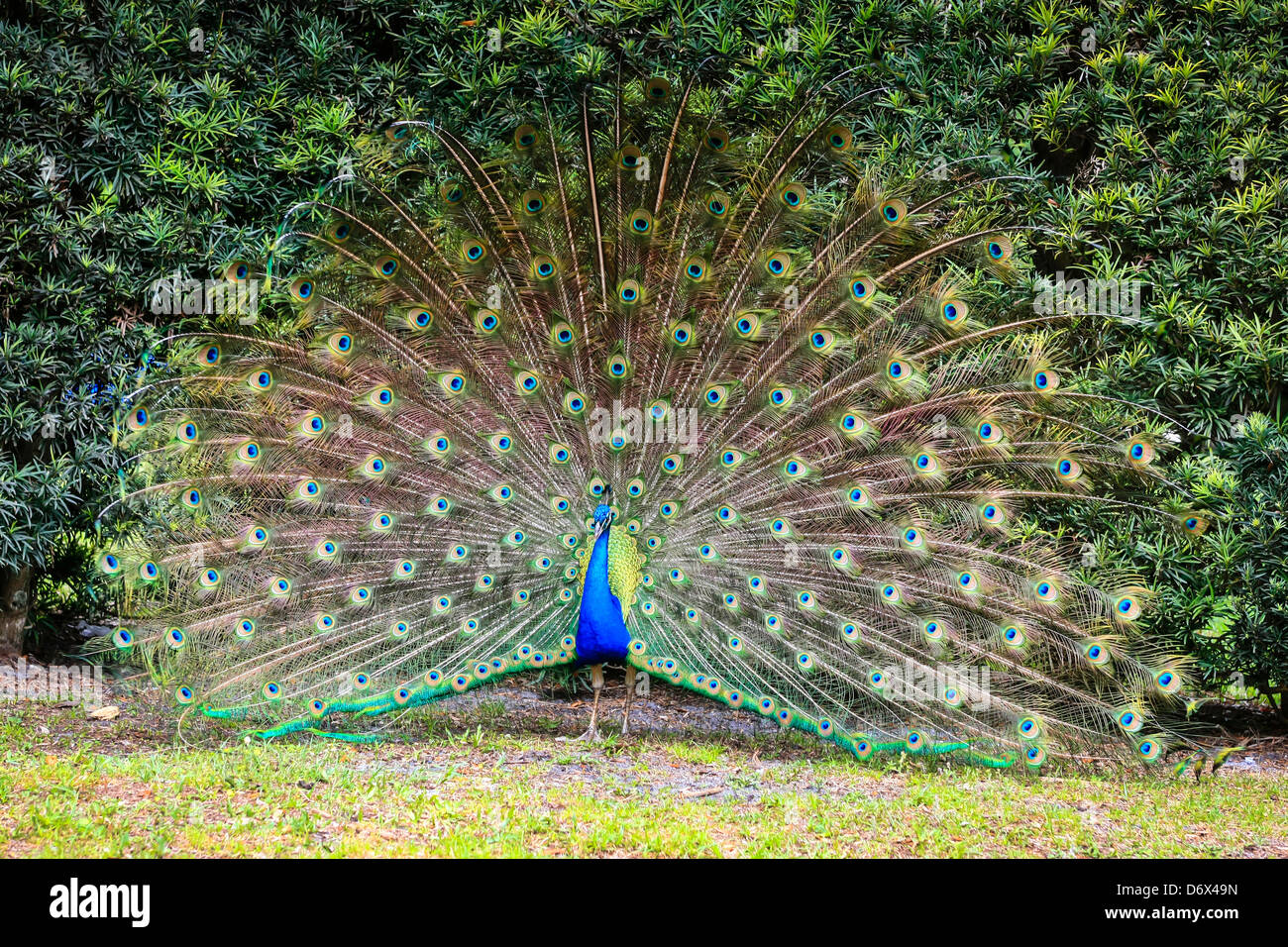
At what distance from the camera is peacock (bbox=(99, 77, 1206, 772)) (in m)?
5.68

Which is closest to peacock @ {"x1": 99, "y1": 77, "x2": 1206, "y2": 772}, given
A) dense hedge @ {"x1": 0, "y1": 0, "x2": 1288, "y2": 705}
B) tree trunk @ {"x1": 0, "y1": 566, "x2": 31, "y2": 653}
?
dense hedge @ {"x1": 0, "y1": 0, "x2": 1288, "y2": 705}

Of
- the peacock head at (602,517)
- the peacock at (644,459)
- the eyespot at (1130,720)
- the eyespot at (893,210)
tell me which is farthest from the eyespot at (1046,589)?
the peacock head at (602,517)

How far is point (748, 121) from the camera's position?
7.03 meters

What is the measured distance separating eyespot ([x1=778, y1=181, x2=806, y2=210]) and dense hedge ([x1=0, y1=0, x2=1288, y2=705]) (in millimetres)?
1149

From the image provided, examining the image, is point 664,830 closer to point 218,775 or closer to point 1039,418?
point 218,775

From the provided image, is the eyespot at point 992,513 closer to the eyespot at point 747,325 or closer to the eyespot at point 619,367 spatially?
the eyespot at point 747,325

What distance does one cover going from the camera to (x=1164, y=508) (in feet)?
18.5

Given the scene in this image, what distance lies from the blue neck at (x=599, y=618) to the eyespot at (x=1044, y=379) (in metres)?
2.29

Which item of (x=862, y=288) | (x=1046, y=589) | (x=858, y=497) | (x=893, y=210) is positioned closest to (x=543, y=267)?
(x=862, y=288)

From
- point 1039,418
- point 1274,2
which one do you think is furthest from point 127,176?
point 1274,2

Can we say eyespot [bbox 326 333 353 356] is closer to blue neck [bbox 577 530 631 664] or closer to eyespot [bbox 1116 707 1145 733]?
blue neck [bbox 577 530 631 664]

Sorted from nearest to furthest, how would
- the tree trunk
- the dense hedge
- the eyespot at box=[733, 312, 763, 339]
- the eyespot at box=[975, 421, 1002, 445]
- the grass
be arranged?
1. the grass
2. the eyespot at box=[975, 421, 1002, 445]
3. the eyespot at box=[733, 312, 763, 339]
4. the dense hedge
5. the tree trunk

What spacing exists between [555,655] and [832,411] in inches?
75.5

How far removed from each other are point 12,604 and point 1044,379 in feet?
20.6
